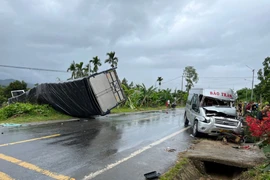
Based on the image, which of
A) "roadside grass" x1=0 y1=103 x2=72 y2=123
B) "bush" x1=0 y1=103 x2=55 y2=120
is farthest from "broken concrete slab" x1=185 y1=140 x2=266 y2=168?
"bush" x1=0 y1=103 x2=55 y2=120

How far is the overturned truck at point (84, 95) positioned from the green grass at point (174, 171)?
9279mm

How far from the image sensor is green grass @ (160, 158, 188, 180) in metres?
4.82

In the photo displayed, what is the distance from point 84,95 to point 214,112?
7982 mm

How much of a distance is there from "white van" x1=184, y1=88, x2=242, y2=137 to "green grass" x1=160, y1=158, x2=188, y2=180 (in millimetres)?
4161

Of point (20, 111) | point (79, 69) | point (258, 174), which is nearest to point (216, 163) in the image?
point (258, 174)

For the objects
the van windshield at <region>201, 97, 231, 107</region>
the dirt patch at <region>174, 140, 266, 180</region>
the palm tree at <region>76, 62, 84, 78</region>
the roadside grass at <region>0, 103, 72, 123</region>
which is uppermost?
the palm tree at <region>76, 62, 84, 78</region>

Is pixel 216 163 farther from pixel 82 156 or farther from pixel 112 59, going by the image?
pixel 112 59

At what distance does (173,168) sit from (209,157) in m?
1.60

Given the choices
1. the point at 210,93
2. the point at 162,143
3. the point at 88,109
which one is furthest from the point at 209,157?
the point at 88,109

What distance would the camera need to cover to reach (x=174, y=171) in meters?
5.22

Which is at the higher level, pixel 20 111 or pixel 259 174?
pixel 20 111

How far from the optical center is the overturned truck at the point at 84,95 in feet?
47.3

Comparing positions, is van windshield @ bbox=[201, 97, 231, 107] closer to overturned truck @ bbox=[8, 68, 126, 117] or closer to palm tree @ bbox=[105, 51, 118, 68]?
overturned truck @ bbox=[8, 68, 126, 117]

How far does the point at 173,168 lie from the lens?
17.8 ft
